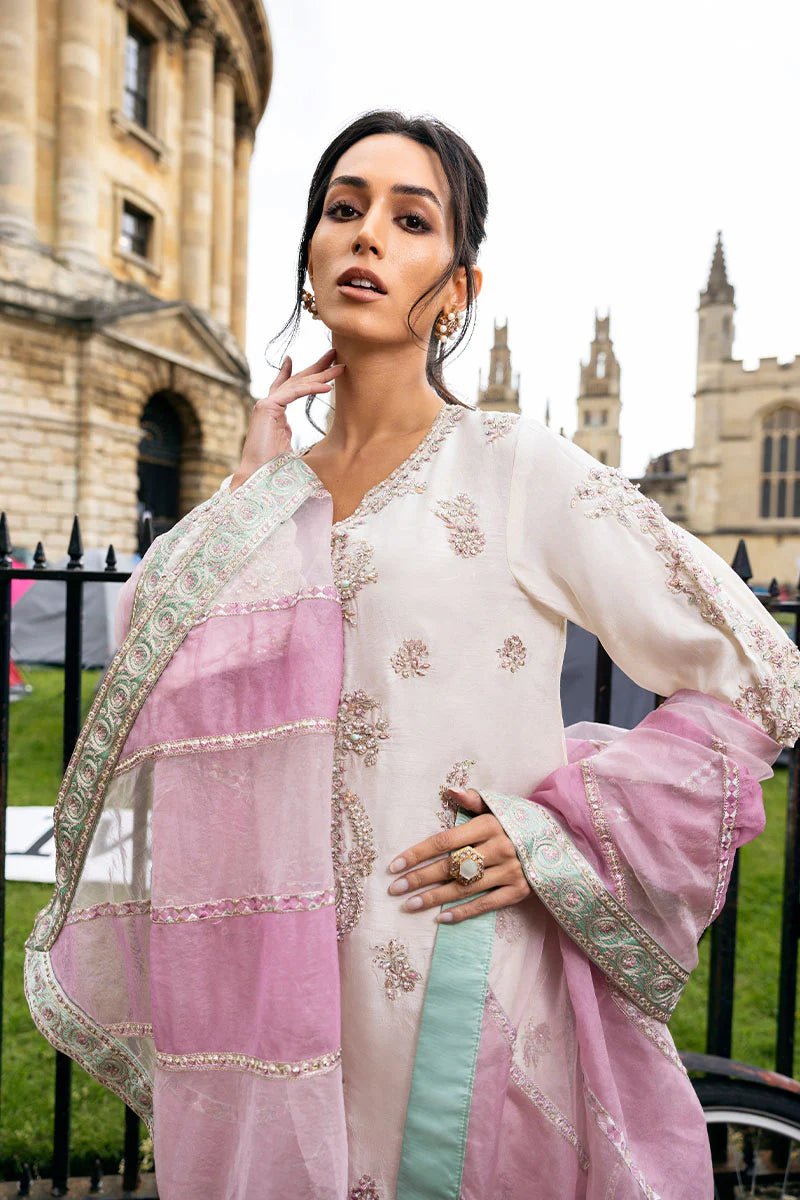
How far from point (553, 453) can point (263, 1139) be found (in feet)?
→ 3.94

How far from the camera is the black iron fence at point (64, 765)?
2188mm

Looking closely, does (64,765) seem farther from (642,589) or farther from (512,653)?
(642,589)

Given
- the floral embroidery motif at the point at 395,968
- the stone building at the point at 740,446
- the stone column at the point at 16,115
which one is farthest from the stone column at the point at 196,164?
the stone building at the point at 740,446

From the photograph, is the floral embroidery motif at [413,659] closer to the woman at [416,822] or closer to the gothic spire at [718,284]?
the woman at [416,822]

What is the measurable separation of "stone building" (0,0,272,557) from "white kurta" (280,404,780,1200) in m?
17.4

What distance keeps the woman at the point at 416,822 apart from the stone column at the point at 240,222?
25861 mm

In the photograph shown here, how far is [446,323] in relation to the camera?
1.66 meters

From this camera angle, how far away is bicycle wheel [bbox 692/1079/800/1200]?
81.0 inches

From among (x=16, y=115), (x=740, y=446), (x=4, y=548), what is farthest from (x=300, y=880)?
(x=740, y=446)

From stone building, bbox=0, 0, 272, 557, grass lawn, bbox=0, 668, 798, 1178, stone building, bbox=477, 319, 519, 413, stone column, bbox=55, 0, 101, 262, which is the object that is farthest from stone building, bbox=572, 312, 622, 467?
grass lawn, bbox=0, 668, 798, 1178

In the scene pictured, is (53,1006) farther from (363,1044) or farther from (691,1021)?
(691,1021)

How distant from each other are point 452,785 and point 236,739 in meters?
0.37

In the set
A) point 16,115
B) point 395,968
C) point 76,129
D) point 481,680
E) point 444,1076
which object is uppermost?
point 76,129

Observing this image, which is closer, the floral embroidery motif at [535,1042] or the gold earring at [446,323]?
the floral embroidery motif at [535,1042]
